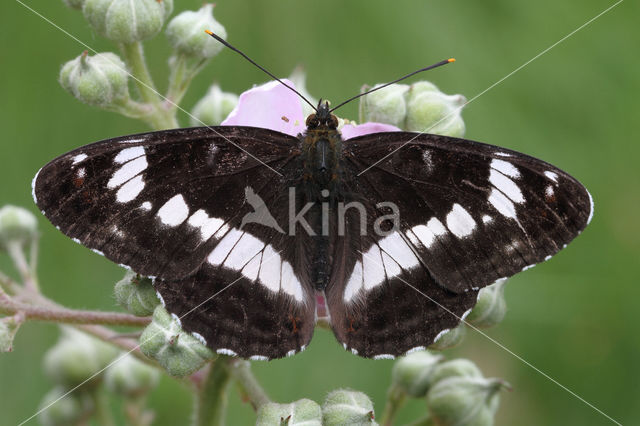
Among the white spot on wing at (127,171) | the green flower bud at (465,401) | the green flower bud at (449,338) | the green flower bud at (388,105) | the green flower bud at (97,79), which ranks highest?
the green flower bud at (97,79)

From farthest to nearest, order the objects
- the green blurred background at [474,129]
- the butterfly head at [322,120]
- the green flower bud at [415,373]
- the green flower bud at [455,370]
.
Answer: the green blurred background at [474,129] → the green flower bud at [415,373] → the green flower bud at [455,370] → the butterfly head at [322,120]

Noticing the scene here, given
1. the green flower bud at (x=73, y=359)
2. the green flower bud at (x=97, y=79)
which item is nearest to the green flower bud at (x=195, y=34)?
the green flower bud at (x=97, y=79)

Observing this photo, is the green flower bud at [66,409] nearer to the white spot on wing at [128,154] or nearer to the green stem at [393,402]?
the green stem at [393,402]

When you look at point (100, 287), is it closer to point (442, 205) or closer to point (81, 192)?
point (81, 192)

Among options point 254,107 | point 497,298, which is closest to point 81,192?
point 254,107

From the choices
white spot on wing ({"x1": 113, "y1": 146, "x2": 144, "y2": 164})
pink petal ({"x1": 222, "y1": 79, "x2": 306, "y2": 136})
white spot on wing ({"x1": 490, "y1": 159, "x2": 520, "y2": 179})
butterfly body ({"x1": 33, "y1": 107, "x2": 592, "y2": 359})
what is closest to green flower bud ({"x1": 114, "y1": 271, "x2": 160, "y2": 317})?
butterfly body ({"x1": 33, "y1": 107, "x2": 592, "y2": 359})

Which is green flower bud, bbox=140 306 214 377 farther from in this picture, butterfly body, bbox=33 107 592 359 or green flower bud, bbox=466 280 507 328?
green flower bud, bbox=466 280 507 328
